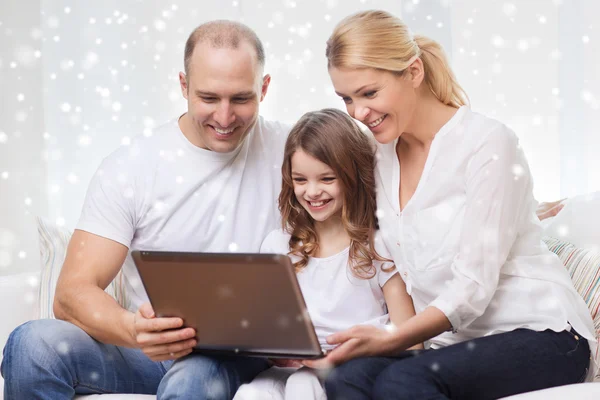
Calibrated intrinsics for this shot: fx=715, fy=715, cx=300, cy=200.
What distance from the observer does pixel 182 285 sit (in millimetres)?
1292

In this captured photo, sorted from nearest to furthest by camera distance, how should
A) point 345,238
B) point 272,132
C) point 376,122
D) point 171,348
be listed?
point 171,348 → point 376,122 → point 345,238 → point 272,132

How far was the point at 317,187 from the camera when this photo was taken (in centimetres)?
167

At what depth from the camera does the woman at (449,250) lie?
4.28 feet

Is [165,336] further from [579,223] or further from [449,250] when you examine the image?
[579,223]

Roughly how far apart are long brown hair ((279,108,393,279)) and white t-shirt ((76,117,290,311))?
104 mm

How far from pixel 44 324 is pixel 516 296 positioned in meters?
0.99

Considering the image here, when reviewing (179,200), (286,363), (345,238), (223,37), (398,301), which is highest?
(223,37)

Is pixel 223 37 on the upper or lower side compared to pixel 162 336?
upper

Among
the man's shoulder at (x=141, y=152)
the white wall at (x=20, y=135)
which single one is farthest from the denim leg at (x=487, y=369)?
the white wall at (x=20, y=135)

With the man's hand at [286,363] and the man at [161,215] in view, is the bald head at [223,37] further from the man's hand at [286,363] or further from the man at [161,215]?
the man's hand at [286,363]

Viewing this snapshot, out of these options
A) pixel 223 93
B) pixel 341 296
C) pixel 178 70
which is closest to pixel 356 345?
pixel 341 296

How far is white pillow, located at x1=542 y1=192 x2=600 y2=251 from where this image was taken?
68.9 inches

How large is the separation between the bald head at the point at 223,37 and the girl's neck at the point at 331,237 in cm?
43

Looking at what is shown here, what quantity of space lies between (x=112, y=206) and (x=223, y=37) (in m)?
0.49
